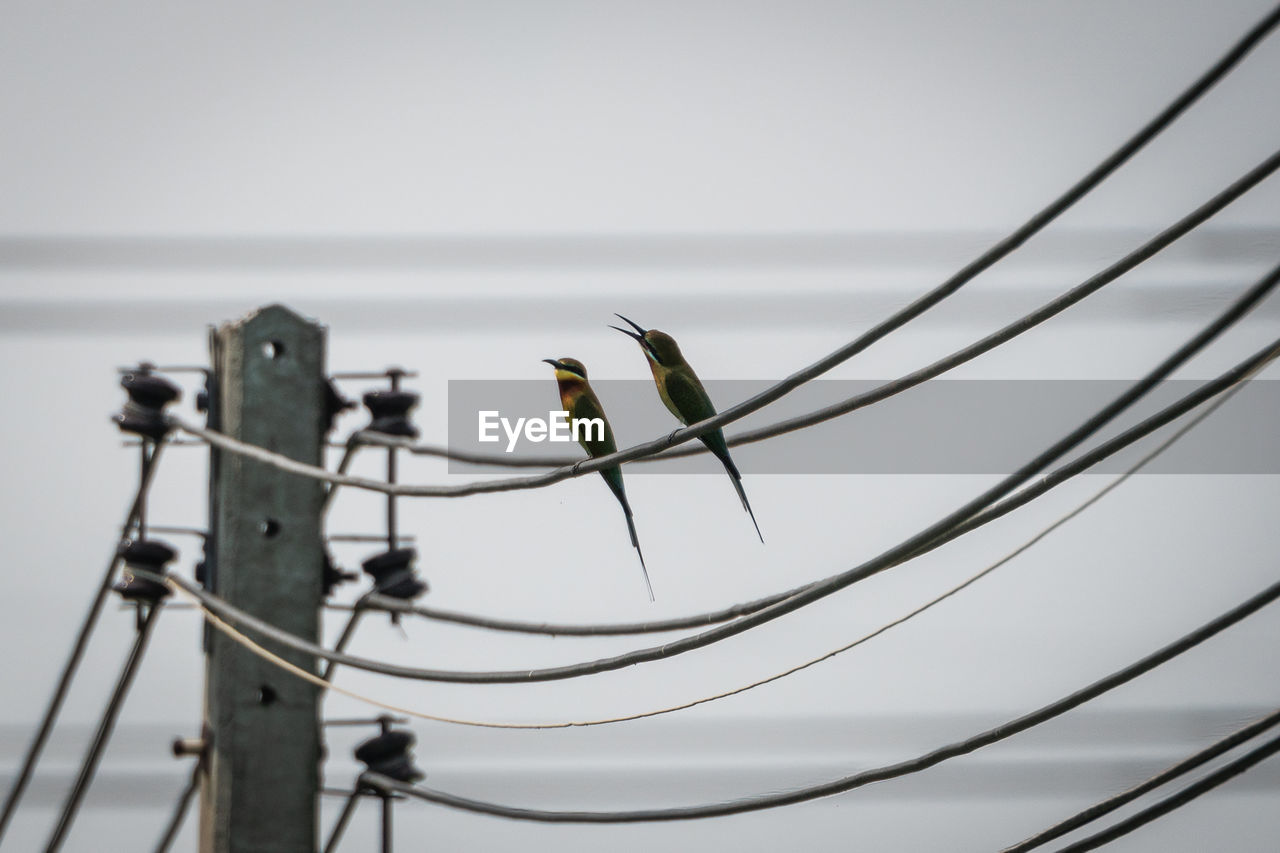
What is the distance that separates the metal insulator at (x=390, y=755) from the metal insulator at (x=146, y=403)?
1255 mm

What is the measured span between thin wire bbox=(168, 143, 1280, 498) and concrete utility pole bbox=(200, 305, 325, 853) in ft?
0.35

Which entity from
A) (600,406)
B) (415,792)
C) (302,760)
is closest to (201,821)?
(302,760)

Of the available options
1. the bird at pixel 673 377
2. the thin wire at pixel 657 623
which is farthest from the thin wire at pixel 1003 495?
the bird at pixel 673 377

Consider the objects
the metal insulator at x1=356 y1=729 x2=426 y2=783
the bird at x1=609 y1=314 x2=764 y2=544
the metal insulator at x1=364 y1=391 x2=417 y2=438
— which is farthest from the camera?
the bird at x1=609 y1=314 x2=764 y2=544

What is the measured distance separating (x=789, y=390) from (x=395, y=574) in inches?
72.9

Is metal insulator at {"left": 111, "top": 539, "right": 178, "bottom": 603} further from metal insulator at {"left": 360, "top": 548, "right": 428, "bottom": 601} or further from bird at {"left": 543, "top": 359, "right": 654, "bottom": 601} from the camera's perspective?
bird at {"left": 543, "top": 359, "right": 654, "bottom": 601}

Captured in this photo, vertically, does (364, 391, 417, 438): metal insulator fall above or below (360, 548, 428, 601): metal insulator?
above

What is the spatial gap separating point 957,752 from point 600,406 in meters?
3.08

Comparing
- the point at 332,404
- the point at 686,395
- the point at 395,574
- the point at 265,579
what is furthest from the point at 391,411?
the point at 686,395

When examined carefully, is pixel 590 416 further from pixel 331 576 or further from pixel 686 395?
pixel 331 576

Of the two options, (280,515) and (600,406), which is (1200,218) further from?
(600,406)

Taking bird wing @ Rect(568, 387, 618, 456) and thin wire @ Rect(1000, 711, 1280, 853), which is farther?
bird wing @ Rect(568, 387, 618, 456)

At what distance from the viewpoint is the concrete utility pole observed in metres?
3.69

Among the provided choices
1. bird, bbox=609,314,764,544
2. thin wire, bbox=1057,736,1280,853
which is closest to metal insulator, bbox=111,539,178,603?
bird, bbox=609,314,764,544
